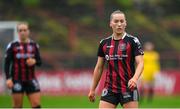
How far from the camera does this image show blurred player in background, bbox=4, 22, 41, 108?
1454cm

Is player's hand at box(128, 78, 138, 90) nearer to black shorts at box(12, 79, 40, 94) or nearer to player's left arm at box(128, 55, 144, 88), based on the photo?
player's left arm at box(128, 55, 144, 88)

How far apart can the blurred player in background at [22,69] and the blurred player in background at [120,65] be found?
3.74 metres

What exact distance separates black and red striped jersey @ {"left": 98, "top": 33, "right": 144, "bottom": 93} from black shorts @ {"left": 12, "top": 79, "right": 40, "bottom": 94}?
12.4 feet

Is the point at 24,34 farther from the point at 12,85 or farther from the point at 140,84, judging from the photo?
the point at 140,84

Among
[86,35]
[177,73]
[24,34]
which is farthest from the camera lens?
[86,35]

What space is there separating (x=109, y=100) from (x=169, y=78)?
718 inches

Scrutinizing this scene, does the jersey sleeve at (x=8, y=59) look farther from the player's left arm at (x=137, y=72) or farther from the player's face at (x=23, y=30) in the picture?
the player's left arm at (x=137, y=72)

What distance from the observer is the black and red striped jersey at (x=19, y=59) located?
14.6m

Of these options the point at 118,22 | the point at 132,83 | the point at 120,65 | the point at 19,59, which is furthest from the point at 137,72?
the point at 19,59

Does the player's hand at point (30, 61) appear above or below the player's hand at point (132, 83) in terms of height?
above

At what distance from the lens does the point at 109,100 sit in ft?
35.9

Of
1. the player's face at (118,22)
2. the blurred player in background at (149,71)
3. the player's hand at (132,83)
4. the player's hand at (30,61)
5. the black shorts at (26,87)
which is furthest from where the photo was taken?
the blurred player in background at (149,71)

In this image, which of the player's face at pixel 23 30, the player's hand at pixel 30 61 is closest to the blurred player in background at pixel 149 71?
the player's hand at pixel 30 61

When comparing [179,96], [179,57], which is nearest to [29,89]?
[179,96]
